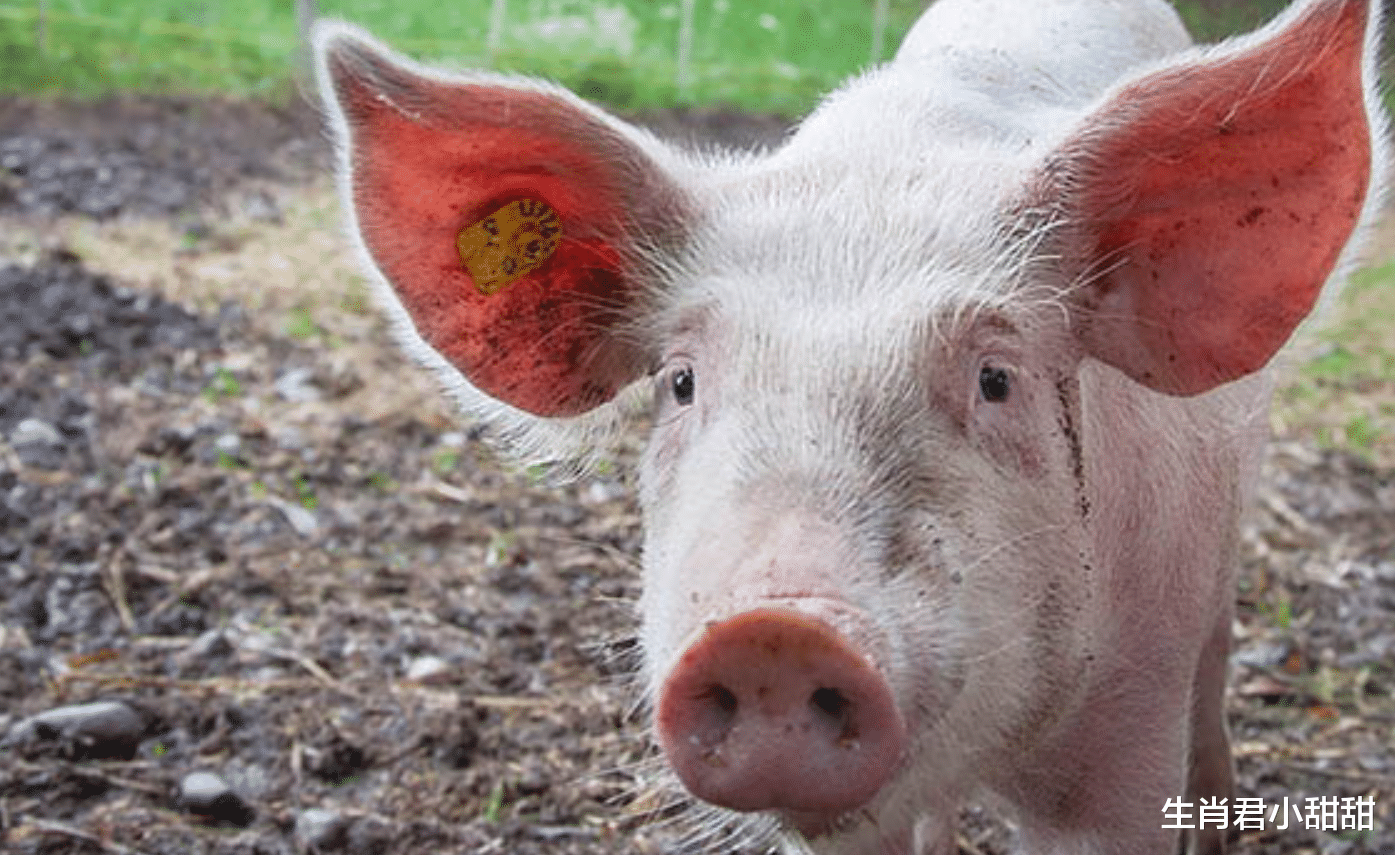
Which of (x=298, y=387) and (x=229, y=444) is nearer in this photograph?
(x=229, y=444)

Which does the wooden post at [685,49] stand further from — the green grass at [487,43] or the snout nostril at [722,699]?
the snout nostril at [722,699]

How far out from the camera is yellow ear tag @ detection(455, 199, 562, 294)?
332 centimetres

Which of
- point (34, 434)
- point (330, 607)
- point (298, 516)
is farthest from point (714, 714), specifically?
point (34, 434)

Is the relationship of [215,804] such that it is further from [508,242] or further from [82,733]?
[508,242]

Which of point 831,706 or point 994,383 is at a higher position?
Answer: point 994,383

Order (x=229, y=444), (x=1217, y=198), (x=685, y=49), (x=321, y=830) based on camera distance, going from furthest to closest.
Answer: (x=685, y=49) → (x=229, y=444) → (x=321, y=830) → (x=1217, y=198)

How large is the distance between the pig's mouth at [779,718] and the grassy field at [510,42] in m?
10.6

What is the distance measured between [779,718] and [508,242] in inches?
50.5

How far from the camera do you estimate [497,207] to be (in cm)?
330

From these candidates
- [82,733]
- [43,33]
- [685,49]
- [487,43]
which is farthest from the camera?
[685,49]

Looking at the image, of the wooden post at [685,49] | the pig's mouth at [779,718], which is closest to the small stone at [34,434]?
the pig's mouth at [779,718]

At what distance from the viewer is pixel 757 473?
257 cm

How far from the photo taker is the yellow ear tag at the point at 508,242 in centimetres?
332

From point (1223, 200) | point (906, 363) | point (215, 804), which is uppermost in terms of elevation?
point (1223, 200)
